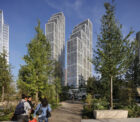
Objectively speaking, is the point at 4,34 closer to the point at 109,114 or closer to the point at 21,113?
the point at 109,114

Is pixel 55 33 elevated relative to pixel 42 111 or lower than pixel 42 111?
elevated

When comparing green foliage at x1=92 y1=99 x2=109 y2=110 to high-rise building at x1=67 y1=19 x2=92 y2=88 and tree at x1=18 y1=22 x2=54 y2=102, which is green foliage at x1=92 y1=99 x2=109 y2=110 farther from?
high-rise building at x1=67 y1=19 x2=92 y2=88

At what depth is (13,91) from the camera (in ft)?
36.6

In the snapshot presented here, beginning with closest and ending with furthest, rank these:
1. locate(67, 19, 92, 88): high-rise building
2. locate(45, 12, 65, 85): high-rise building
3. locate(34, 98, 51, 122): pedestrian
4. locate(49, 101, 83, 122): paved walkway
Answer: locate(34, 98, 51, 122): pedestrian → locate(49, 101, 83, 122): paved walkway → locate(45, 12, 65, 85): high-rise building → locate(67, 19, 92, 88): high-rise building

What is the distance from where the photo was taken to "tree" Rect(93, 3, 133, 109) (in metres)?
9.80

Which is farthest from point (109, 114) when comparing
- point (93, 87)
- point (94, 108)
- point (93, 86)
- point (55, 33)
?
point (55, 33)

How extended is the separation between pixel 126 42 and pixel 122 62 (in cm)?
159

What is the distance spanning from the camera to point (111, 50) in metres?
10.1

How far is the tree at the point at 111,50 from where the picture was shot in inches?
386

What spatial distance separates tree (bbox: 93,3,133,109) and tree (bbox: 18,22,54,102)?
5278 millimetres

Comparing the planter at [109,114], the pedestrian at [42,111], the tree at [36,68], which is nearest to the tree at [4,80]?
the tree at [36,68]

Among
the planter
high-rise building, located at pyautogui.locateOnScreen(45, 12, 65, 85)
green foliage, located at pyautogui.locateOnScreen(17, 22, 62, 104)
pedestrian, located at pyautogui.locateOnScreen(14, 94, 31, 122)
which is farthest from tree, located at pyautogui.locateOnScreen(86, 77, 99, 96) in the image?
high-rise building, located at pyautogui.locateOnScreen(45, 12, 65, 85)

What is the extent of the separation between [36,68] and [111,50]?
7121 millimetres

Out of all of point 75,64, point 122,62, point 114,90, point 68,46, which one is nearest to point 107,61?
point 122,62
